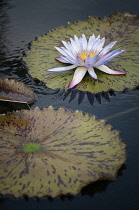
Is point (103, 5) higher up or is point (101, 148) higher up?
point (103, 5)

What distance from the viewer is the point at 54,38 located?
2.51m

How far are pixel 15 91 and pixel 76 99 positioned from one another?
38cm

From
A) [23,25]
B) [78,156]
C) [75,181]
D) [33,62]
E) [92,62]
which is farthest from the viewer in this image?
[23,25]

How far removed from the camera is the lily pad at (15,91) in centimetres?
192

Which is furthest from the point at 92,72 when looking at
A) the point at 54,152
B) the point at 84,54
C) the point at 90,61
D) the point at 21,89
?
the point at 54,152

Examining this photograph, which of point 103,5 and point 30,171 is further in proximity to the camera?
point 103,5

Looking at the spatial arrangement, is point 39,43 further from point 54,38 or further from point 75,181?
point 75,181

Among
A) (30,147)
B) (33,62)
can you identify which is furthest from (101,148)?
(33,62)

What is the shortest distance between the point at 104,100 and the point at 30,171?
74cm

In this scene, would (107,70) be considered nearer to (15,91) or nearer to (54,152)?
(15,91)

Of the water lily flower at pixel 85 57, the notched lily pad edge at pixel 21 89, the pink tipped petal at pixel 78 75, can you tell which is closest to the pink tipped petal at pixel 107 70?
the water lily flower at pixel 85 57

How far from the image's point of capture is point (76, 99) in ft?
6.39

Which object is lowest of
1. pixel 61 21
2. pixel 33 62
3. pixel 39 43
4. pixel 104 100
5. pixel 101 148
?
pixel 101 148

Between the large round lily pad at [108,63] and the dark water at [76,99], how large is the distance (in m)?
0.07
